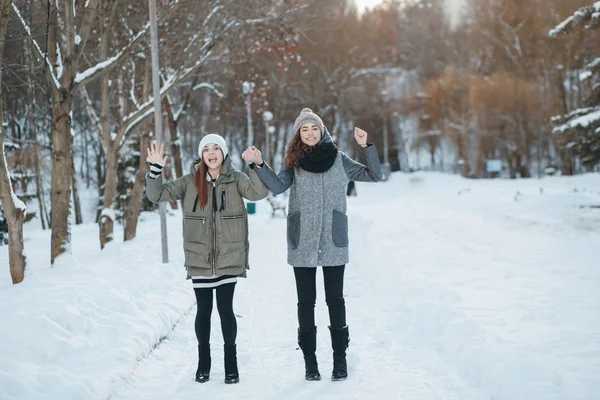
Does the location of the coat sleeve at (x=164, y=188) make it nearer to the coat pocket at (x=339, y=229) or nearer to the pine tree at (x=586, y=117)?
the coat pocket at (x=339, y=229)

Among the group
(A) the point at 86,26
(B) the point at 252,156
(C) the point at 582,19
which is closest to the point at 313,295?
(B) the point at 252,156

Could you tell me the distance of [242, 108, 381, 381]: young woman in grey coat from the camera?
522 cm

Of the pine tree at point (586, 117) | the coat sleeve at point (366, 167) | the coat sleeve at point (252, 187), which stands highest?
the pine tree at point (586, 117)

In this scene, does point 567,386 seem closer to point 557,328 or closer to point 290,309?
point 557,328

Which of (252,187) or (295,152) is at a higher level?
(295,152)

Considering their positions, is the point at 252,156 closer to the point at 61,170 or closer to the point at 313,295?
the point at 313,295

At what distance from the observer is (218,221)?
5.17 metres

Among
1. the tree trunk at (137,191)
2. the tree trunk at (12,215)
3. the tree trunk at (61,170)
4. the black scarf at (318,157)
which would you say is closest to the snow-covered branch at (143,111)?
the tree trunk at (137,191)

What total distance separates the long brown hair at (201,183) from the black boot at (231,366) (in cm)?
121

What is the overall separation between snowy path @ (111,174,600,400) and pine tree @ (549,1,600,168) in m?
3.47

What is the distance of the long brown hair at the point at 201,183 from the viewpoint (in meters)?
5.16

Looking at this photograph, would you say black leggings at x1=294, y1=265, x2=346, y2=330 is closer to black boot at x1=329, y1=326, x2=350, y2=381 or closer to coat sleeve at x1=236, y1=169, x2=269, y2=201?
black boot at x1=329, y1=326, x2=350, y2=381

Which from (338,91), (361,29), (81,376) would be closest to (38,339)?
(81,376)

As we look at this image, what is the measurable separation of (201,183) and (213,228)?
1.25 feet
